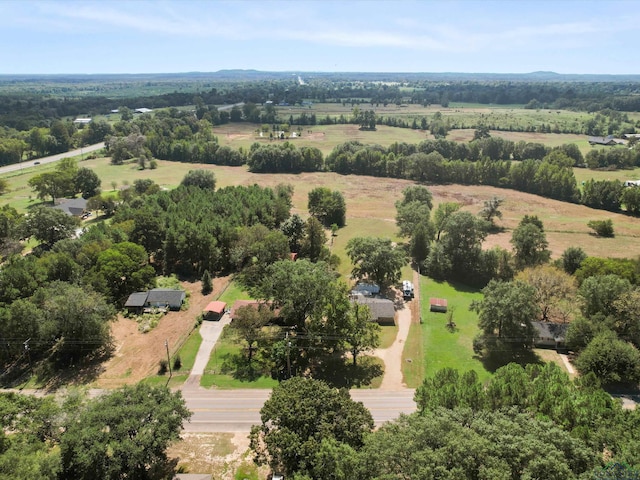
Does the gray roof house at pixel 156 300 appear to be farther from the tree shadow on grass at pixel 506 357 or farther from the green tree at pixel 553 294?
the green tree at pixel 553 294

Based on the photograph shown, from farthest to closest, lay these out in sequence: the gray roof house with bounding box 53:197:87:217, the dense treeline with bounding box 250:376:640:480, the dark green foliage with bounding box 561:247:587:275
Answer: the gray roof house with bounding box 53:197:87:217, the dark green foliage with bounding box 561:247:587:275, the dense treeline with bounding box 250:376:640:480

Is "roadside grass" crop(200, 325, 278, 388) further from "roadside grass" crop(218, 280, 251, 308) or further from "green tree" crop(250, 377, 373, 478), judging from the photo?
"green tree" crop(250, 377, 373, 478)

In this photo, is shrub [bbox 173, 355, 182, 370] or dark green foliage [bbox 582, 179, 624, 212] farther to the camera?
dark green foliage [bbox 582, 179, 624, 212]

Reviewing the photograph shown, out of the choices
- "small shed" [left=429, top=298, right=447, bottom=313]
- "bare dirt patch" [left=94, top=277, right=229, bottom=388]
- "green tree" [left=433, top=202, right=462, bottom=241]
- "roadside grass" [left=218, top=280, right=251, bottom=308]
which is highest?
"green tree" [left=433, top=202, right=462, bottom=241]

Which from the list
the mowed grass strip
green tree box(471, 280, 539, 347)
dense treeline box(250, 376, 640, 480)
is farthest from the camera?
the mowed grass strip

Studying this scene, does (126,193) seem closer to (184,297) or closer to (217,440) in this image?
(184,297)

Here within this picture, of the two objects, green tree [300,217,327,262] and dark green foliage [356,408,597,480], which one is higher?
dark green foliage [356,408,597,480]

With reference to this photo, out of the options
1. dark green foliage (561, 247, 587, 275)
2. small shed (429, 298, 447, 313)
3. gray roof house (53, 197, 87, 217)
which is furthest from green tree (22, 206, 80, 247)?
dark green foliage (561, 247, 587, 275)
